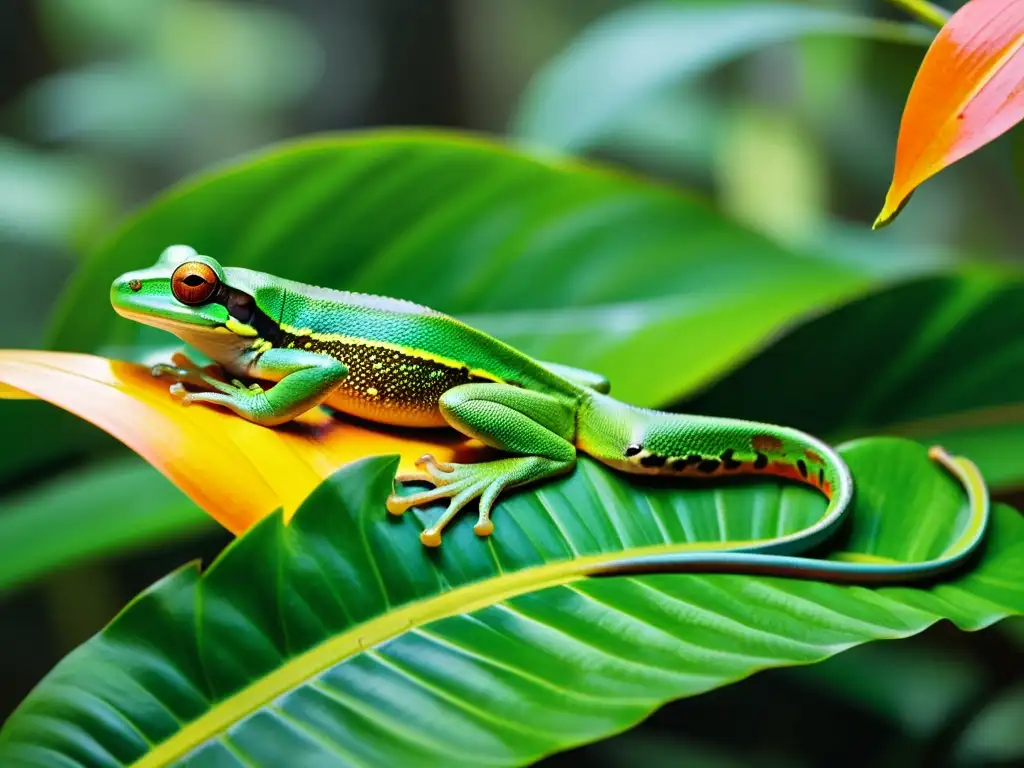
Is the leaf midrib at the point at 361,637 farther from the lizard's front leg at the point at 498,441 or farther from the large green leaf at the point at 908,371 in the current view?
the large green leaf at the point at 908,371

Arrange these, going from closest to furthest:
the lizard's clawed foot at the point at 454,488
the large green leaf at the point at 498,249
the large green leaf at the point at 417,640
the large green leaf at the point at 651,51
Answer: the large green leaf at the point at 417,640 < the lizard's clawed foot at the point at 454,488 < the large green leaf at the point at 498,249 < the large green leaf at the point at 651,51

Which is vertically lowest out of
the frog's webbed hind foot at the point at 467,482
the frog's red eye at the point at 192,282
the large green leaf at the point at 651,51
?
the frog's webbed hind foot at the point at 467,482

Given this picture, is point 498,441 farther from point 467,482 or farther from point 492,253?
point 492,253

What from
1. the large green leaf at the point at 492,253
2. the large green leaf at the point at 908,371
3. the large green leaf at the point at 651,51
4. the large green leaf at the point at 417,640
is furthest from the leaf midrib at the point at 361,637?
the large green leaf at the point at 651,51

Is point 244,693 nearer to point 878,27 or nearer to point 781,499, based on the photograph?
point 781,499

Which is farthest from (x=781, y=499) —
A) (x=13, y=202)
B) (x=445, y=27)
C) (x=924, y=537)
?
(x=445, y=27)

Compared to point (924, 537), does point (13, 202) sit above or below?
above

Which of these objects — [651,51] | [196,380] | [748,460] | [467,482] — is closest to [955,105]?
[748,460]
